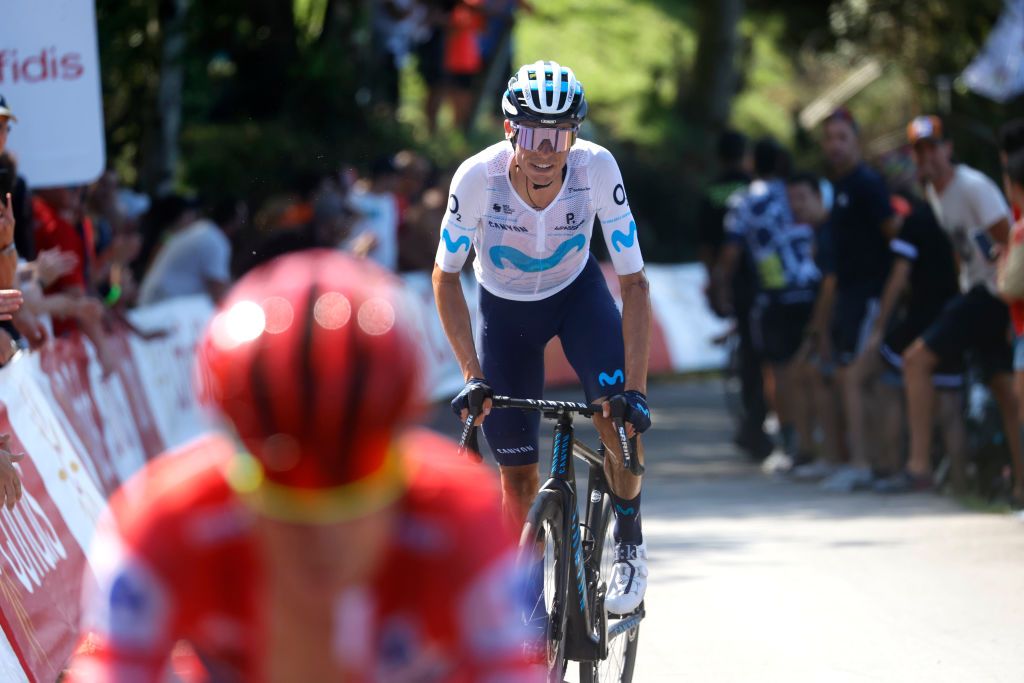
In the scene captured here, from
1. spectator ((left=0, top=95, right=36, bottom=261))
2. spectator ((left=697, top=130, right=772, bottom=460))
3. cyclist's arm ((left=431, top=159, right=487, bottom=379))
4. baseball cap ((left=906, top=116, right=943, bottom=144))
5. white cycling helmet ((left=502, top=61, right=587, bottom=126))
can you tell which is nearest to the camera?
white cycling helmet ((left=502, top=61, right=587, bottom=126))

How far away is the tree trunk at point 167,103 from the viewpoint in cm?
1562

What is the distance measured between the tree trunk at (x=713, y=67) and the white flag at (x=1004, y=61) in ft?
47.0

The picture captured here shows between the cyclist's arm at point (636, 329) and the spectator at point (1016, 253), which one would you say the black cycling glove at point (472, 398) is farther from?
the spectator at point (1016, 253)

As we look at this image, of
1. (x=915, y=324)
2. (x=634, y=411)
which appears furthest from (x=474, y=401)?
(x=915, y=324)

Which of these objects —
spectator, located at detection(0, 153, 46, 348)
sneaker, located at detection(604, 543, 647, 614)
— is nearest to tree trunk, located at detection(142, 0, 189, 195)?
spectator, located at detection(0, 153, 46, 348)

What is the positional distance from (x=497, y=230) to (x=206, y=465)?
359cm

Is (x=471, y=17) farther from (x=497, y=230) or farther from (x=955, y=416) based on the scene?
(x=497, y=230)

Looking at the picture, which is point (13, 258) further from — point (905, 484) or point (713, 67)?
point (713, 67)

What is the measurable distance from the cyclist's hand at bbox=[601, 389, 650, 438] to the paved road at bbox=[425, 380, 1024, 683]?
1132 mm

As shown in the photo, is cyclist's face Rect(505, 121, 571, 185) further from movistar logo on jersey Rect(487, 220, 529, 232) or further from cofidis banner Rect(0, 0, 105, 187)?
cofidis banner Rect(0, 0, 105, 187)

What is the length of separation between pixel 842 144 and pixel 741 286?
2.02m

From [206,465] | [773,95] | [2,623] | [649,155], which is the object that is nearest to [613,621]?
[2,623]

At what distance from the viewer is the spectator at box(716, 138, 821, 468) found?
13.1m

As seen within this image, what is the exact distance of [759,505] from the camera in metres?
11.6
